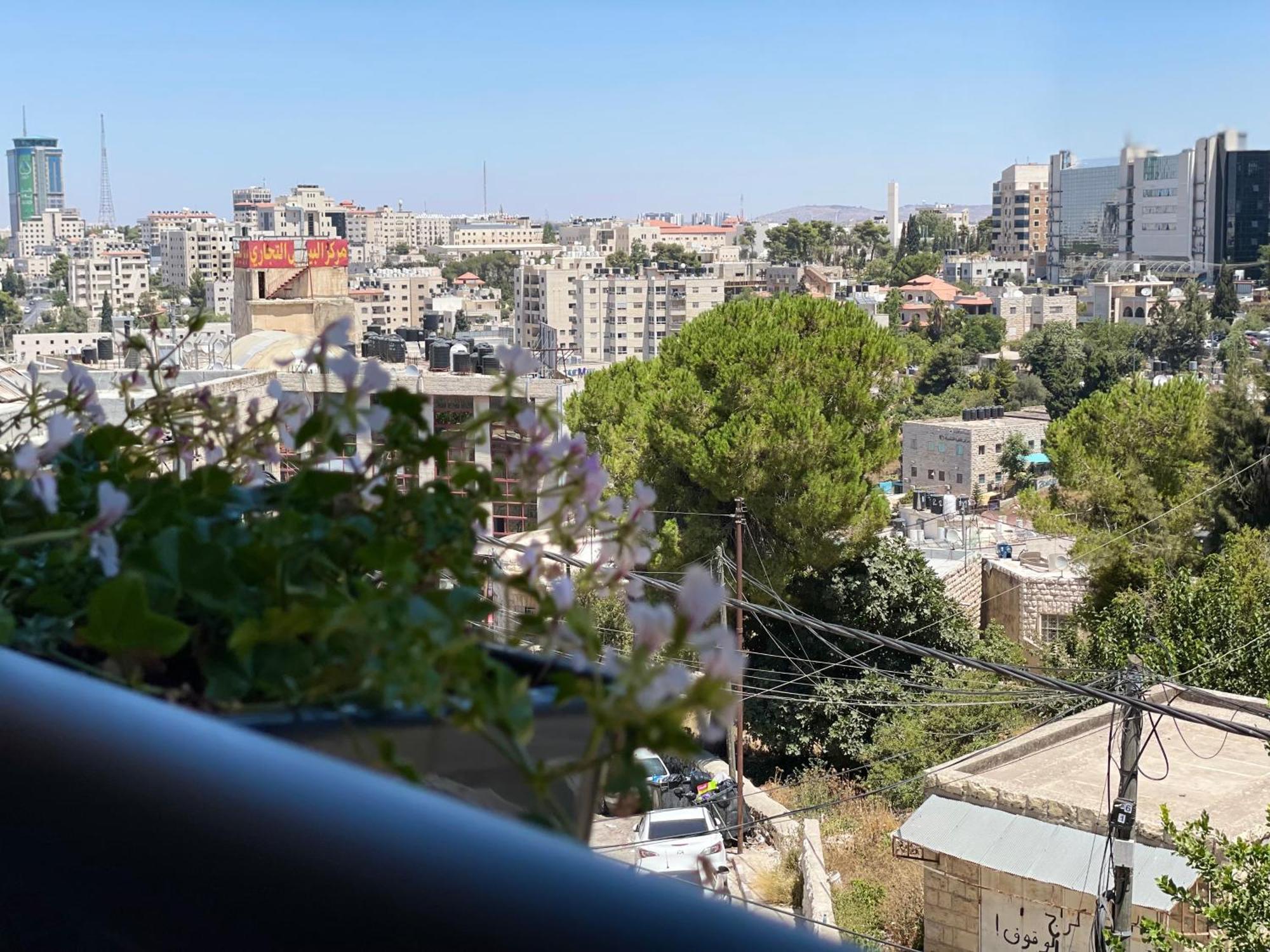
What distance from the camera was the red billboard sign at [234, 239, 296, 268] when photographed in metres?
33.6

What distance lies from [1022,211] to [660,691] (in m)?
97.0

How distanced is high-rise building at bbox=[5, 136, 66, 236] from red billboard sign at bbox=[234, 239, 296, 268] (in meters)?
129

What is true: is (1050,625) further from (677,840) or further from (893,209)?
(893,209)

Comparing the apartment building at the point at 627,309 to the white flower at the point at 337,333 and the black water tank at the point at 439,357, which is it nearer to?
the black water tank at the point at 439,357

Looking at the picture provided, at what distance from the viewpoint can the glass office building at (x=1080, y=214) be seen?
8344cm

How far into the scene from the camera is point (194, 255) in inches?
3506

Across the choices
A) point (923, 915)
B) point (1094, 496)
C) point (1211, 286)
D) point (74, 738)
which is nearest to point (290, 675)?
point (74, 738)

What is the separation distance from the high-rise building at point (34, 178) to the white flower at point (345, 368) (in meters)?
163

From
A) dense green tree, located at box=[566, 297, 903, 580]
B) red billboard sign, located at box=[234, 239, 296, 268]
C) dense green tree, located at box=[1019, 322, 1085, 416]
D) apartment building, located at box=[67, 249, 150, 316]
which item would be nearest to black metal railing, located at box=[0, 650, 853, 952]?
dense green tree, located at box=[566, 297, 903, 580]

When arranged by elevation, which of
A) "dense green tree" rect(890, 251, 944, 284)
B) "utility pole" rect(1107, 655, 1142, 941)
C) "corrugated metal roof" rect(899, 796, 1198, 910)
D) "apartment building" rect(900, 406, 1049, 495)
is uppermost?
"dense green tree" rect(890, 251, 944, 284)

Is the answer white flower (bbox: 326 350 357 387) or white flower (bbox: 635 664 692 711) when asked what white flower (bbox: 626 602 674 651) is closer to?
white flower (bbox: 635 664 692 711)

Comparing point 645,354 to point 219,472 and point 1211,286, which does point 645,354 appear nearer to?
point 1211,286

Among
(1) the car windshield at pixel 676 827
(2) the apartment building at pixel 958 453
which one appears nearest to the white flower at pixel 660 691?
(1) the car windshield at pixel 676 827

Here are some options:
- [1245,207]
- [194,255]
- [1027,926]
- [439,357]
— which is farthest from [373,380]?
[194,255]
